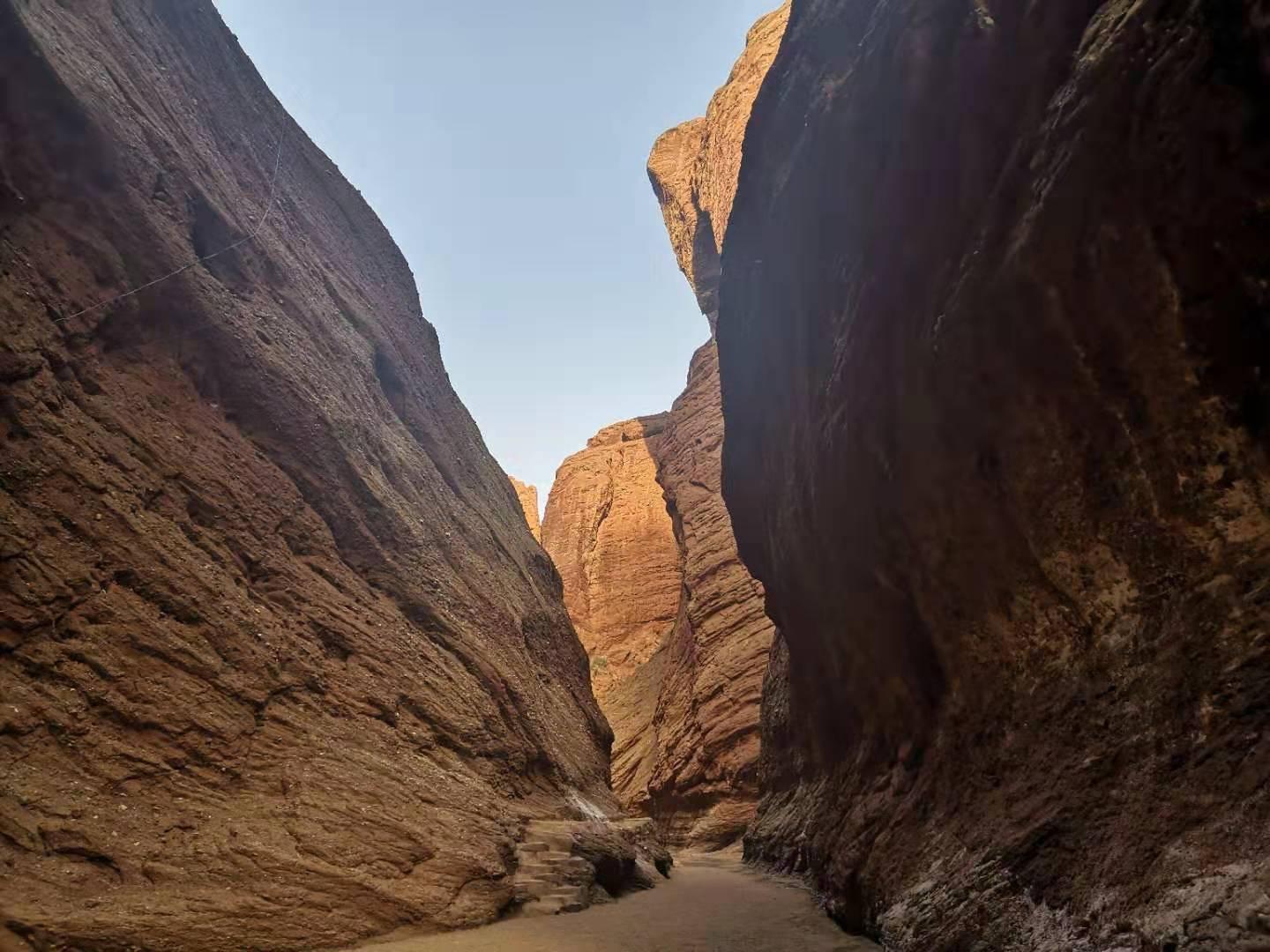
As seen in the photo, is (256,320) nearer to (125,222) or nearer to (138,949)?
(125,222)

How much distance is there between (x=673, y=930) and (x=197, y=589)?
511cm

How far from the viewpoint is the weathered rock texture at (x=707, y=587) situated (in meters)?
22.4

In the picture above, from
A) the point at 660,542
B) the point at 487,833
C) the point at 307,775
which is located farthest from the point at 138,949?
the point at 660,542

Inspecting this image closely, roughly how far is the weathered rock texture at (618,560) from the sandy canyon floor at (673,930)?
Result: 25.6 meters

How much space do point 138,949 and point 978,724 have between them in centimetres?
566

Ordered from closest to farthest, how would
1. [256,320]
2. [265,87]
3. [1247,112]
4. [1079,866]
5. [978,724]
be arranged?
[1247,112]
[1079,866]
[978,724]
[256,320]
[265,87]

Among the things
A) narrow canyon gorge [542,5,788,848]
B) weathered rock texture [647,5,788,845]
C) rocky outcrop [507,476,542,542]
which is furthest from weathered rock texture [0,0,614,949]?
rocky outcrop [507,476,542,542]

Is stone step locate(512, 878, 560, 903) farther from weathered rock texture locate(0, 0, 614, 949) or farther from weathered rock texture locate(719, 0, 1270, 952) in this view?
weathered rock texture locate(719, 0, 1270, 952)

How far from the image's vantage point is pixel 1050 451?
4.29 meters

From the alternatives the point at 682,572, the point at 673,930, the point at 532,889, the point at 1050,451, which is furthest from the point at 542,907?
the point at 682,572

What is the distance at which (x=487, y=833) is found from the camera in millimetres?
7277

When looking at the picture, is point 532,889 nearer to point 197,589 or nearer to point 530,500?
point 197,589

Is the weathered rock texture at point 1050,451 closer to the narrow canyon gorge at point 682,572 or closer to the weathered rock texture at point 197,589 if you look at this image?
the weathered rock texture at point 197,589

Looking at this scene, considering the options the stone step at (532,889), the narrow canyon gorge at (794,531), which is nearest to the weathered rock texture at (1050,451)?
the narrow canyon gorge at (794,531)
